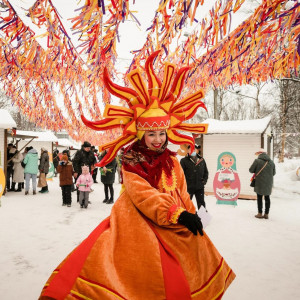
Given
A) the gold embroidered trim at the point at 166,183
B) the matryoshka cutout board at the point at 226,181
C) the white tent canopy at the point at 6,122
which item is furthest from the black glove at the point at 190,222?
the white tent canopy at the point at 6,122

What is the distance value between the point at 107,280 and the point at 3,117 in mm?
9173

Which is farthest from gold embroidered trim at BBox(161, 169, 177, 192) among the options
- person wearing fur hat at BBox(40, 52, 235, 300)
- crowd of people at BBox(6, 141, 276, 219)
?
crowd of people at BBox(6, 141, 276, 219)

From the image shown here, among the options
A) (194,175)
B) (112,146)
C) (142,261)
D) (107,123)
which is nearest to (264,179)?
(194,175)

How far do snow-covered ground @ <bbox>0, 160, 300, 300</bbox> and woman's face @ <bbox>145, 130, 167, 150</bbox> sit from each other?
1811mm

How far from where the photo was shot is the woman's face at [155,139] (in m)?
2.07

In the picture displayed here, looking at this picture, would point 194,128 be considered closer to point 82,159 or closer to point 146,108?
point 146,108

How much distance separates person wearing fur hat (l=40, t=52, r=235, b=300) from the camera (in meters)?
1.59

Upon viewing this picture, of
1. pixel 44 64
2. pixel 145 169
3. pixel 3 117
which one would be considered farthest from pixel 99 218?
pixel 3 117

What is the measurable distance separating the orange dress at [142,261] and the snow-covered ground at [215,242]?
124cm

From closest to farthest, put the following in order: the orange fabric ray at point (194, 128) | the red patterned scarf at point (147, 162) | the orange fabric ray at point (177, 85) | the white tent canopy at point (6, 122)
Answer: the red patterned scarf at point (147, 162)
the orange fabric ray at point (177, 85)
the orange fabric ray at point (194, 128)
the white tent canopy at point (6, 122)

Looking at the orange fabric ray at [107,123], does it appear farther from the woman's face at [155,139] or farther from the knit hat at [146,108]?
the woman's face at [155,139]

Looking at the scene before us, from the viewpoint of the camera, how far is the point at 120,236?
1774 millimetres

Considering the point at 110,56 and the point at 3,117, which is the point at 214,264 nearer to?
the point at 110,56

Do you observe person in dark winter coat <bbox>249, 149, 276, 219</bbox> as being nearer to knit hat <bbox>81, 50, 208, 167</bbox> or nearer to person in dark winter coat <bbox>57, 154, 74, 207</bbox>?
knit hat <bbox>81, 50, 208, 167</bbox>
